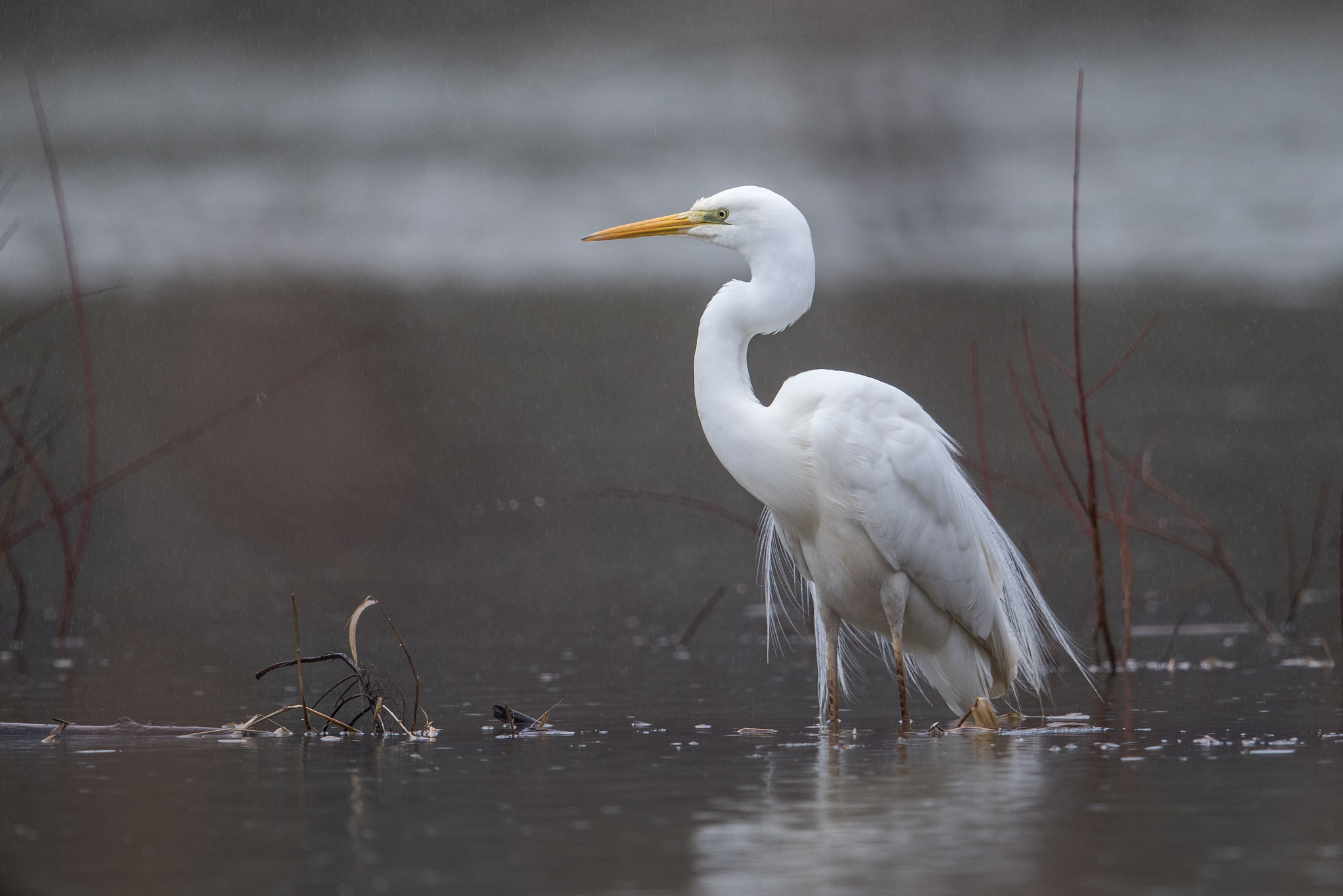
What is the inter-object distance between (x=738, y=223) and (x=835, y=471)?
33.9 inches

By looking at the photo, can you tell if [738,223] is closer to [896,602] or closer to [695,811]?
[896,602]

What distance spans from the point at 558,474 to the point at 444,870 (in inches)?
471

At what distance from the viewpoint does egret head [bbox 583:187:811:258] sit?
504cm

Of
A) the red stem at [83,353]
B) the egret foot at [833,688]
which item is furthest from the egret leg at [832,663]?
the red stem at [83,353]

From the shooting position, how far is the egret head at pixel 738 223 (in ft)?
16.5

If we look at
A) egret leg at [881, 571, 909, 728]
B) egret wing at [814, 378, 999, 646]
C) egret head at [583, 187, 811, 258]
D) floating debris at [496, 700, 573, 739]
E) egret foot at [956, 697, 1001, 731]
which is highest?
egret head at [583, 187, 811, 258]

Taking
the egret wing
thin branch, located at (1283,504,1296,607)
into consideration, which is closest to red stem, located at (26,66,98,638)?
the egret wing

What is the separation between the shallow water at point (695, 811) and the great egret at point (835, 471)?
0.52m

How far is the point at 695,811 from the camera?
342cm

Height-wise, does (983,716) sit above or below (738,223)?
below

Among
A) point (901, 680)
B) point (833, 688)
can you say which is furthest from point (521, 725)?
point (901, 680)

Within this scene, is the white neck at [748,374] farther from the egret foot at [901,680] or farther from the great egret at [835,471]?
the egret foot at [901,680]

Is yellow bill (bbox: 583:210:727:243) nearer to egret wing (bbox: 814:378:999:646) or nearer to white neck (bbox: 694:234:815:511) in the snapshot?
white neck (bbox: 694:234:815:511)

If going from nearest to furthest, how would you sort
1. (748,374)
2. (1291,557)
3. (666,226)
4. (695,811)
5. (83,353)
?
1. (695,811)
2. (748,374)
3. (666,226)
4. (83,353)
5. (1291,557)
